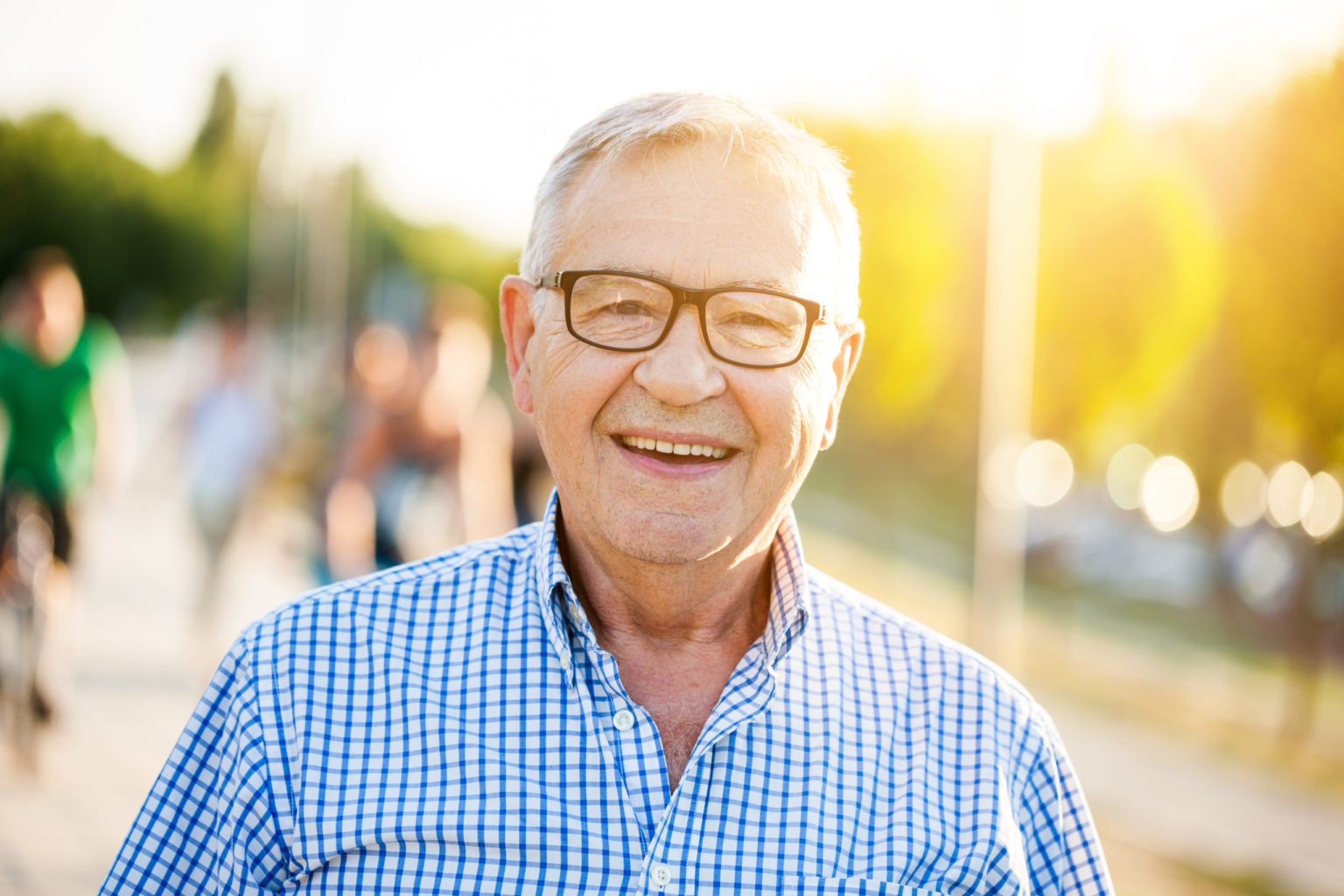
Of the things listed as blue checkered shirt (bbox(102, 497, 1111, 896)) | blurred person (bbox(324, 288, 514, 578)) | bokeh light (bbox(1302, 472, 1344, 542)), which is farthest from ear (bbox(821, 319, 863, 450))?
bokeh light (bbox(1302, 472, 1344, 542))

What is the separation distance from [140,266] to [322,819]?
50.4 metres

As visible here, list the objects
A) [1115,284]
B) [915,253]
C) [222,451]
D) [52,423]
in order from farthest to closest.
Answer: [915,253], [1115,284], [222,451], [52,423]

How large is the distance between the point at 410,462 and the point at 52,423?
2051mm

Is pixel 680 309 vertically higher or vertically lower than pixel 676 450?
higher

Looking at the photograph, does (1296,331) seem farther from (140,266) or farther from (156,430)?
(140,266)

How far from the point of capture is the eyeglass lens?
167 centimetres

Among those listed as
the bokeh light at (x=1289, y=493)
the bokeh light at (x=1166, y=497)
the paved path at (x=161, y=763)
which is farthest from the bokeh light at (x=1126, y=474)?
the paved path at (x=161, y=763)

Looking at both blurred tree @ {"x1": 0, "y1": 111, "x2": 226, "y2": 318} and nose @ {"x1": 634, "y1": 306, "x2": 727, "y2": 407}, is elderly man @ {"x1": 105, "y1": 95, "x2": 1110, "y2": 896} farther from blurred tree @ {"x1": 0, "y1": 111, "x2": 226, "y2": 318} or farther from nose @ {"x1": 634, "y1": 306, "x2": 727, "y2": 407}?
blurred tree @ {"x1": 0, "y1": 111, "x2": 226, "y2": 318}

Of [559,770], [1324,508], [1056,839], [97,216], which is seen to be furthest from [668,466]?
[97,216]

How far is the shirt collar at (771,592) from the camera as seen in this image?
1766mm

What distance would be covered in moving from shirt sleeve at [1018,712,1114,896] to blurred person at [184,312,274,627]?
6859 mm

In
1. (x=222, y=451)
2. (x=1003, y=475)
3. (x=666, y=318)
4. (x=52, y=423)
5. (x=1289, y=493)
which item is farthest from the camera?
(x=1289, y=493)

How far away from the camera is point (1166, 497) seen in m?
17.5

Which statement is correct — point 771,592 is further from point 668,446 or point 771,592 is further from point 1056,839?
point 1056,839
